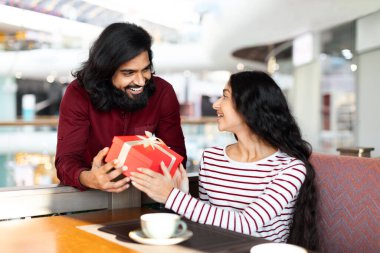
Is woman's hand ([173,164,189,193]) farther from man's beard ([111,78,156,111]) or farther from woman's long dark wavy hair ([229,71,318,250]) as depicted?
man's beard ([111,78,156,111])

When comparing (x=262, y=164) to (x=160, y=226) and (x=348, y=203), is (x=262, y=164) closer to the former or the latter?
(x=348, y=203)

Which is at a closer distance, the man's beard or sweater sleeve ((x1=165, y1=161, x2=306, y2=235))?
sweater sleeve ((x1=165, y1=161, x2=306, y2=235))

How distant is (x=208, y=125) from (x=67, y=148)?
5.02 metres

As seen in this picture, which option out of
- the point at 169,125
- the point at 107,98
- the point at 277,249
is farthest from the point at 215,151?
the point at 277,249

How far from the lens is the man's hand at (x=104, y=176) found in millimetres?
1433

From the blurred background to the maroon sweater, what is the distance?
2437mm

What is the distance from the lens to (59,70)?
9.21 m

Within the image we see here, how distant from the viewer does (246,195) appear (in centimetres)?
160

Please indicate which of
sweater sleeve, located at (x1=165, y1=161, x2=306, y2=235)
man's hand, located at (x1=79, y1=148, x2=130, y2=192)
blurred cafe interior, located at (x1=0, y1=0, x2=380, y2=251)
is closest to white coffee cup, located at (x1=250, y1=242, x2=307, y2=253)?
sweater sleeve, located at (x1=165, y1=161, x2=306, y2=235)

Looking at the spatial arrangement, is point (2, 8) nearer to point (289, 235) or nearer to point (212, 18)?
point (212, 18)

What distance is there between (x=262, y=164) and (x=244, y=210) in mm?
180

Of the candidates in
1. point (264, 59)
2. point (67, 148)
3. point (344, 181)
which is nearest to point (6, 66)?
point (264, 59)

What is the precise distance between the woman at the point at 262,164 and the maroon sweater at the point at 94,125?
0.34 m

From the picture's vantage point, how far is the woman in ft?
5.13
